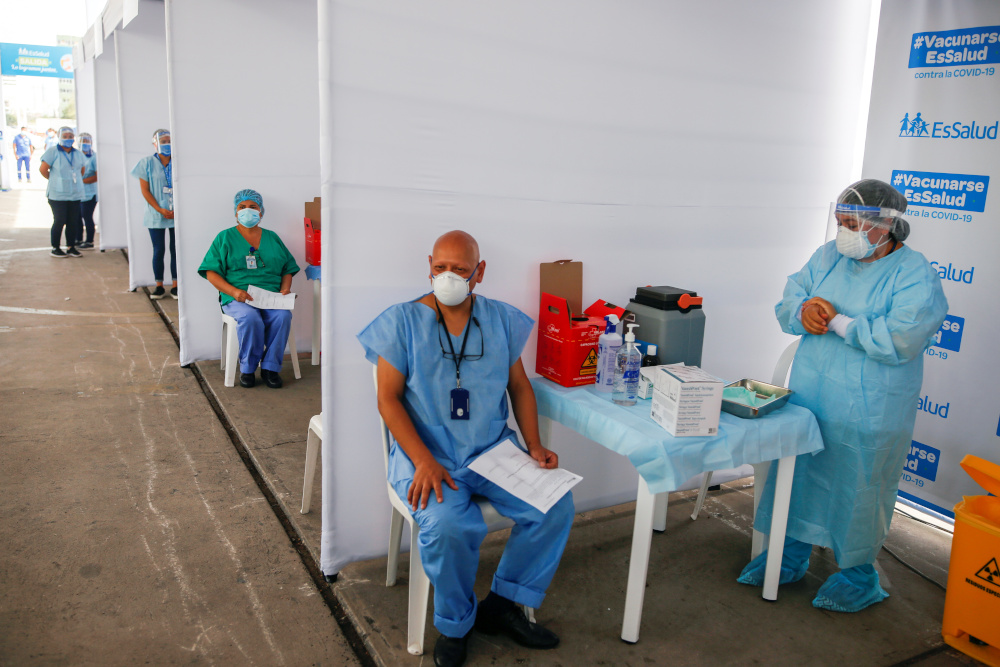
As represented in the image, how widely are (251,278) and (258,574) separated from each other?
2337mm

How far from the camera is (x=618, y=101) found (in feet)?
8.47

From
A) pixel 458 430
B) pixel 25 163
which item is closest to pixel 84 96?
pixel 25 163

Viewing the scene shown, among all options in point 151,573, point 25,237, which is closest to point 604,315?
point 151,573

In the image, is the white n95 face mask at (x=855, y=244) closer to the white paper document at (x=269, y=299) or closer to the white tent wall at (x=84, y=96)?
the white paper document at (x=269, y=299)

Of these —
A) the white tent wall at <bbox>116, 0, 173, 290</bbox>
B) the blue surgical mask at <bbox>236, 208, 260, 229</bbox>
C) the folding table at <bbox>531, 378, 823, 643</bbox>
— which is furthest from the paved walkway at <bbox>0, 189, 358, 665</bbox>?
the white tent wall at <bbox>116, 0, 173, 290</bbox>

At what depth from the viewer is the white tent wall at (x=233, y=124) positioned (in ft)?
14.3

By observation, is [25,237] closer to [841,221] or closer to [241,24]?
[241,24]

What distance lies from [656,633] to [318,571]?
3.82 ft

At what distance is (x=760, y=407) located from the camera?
2172 mm

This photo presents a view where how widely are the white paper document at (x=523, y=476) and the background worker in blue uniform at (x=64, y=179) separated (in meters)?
7.60

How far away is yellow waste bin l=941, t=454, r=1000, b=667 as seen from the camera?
2.07m

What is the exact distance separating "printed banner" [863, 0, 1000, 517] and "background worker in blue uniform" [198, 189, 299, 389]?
3.35 m

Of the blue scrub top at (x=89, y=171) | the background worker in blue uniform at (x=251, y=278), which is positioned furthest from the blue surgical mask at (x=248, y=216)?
the blue scrub top at (x=89, y=171)

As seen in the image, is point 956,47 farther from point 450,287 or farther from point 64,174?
point 64,174
